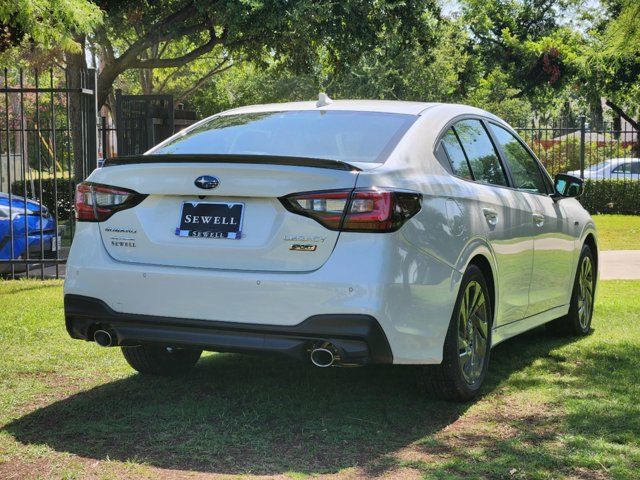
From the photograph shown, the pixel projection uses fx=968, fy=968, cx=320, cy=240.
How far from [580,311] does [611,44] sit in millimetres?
4170

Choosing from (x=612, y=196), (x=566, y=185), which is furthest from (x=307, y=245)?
(x=612, y=196)

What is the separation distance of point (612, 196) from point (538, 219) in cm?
1953

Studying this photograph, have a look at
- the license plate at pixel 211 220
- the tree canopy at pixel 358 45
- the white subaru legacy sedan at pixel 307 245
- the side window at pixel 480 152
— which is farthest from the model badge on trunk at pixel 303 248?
the tree canopy at pixel 358 45

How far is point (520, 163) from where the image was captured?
6.73 m

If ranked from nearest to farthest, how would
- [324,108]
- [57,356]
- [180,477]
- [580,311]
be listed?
[180,477] → [324,108] → [57,356] → [580,311]

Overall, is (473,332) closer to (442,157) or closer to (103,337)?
(442,157)

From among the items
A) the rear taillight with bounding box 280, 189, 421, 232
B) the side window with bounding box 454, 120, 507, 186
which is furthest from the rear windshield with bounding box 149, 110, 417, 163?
the side window with bounding box 454, 120, 507, 186

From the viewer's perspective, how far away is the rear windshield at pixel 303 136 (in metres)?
5.13

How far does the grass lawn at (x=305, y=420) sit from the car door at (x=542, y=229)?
1.60ft

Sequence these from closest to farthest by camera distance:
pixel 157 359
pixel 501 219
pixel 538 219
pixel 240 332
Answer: pixel 240 332 → pixel 501 219 → pixel 157 359 → pixel 538 219

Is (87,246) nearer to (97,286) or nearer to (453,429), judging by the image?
(97,286)

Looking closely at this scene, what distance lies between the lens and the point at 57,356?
6660 mm

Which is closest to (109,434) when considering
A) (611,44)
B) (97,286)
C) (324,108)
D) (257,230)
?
(97,286)

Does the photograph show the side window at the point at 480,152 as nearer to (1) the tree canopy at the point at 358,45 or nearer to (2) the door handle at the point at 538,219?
(2) the door handle at the point at 538,219
